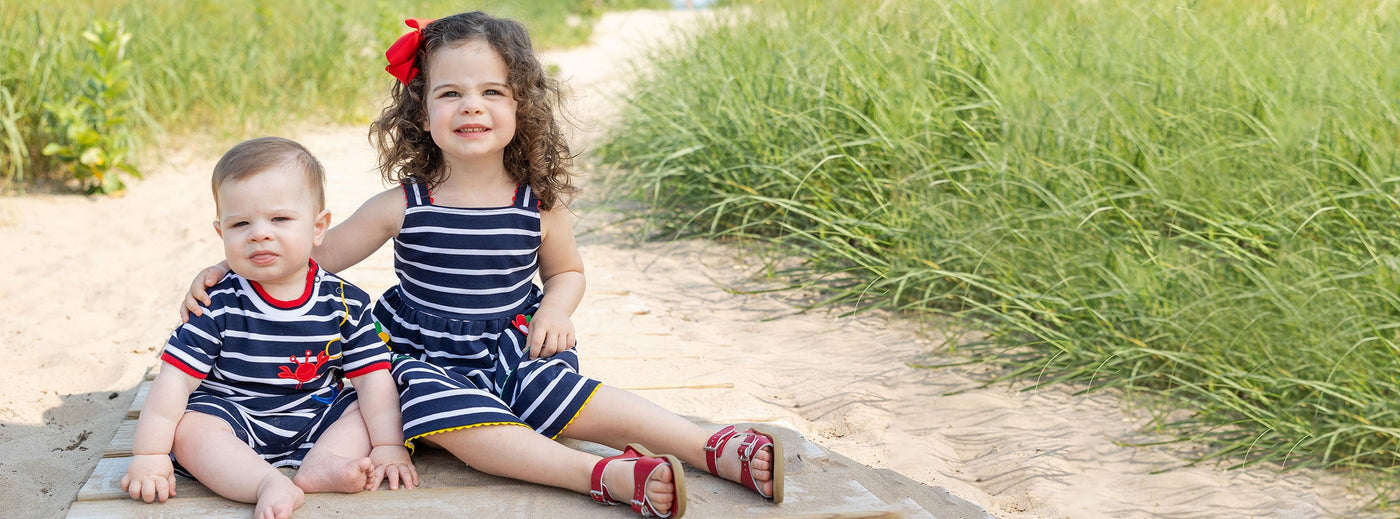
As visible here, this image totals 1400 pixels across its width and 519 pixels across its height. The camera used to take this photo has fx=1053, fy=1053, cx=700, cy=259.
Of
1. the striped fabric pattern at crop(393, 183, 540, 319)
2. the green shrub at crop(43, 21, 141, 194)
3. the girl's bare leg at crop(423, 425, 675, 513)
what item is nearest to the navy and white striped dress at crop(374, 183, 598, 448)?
the striped fabric pattern at crop(393, 183, 540, 319)

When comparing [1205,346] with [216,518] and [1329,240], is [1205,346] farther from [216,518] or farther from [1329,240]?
[216,518]

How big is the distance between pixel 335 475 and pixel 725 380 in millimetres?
1286

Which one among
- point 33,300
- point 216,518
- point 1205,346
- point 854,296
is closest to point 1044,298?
point 1205,346

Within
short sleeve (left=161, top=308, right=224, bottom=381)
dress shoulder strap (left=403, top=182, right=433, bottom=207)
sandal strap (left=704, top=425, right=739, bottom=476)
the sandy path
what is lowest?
the sandy path

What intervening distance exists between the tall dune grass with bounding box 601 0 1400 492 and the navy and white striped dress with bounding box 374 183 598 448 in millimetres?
1605

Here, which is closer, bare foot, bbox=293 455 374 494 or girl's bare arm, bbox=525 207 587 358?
bare foot, bbox=293 455 374 494

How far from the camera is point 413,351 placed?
2.32 m

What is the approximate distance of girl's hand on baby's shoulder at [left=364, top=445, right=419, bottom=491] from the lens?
2.02 metres

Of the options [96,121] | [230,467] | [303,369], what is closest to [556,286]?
[303,369]

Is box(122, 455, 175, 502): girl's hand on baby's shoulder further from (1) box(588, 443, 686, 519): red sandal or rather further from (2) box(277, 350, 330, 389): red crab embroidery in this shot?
(1) box(588, 443, 686, 519): red sandal

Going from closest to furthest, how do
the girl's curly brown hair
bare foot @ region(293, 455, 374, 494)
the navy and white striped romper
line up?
1. bare foot @ region(293, 455, 374, 494)
2. the navy and white striped romper
3. the girl's curly brown hair

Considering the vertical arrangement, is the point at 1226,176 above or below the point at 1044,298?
above

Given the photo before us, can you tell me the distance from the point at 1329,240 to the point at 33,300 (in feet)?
13.6

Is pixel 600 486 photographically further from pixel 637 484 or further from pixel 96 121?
pixel 96 121
